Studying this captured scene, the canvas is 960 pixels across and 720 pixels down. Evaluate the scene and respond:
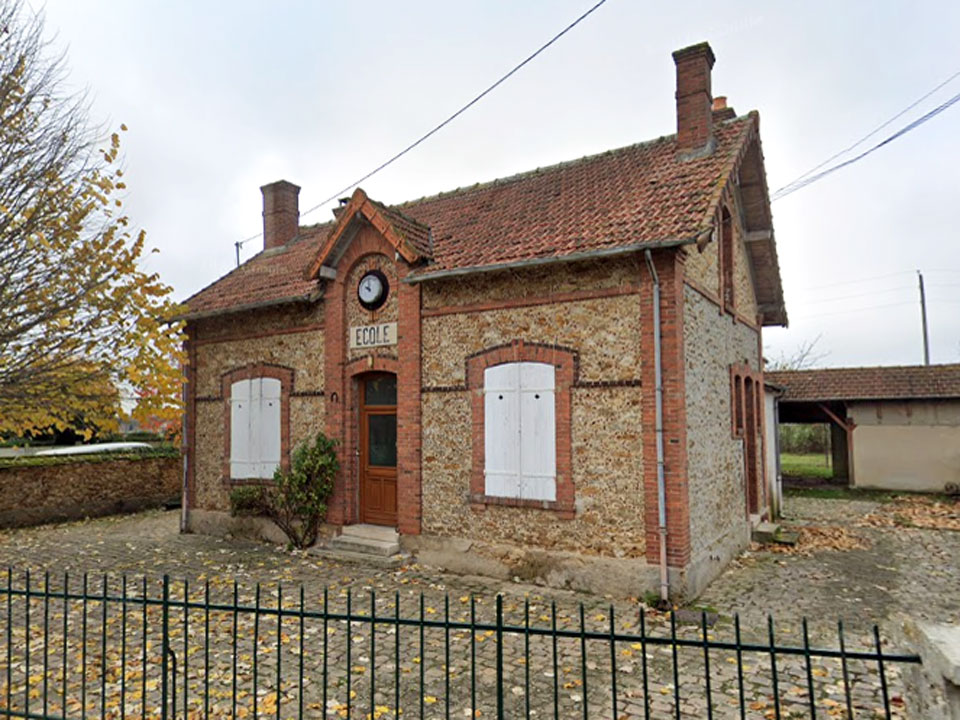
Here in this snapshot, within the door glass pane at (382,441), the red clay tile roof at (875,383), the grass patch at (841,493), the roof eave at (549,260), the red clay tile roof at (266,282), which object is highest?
the red clay tile roof at (266,282)

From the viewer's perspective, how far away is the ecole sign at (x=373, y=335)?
10.5 meters

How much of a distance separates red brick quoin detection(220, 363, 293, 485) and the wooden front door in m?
1.60

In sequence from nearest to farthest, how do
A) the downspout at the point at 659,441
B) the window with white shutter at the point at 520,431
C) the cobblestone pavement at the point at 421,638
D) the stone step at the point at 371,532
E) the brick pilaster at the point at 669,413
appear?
1. the cobblestone pavement at the point at 421,638
2. the downspout at the point at 659,441
3. the brick pilaster at the point at 669,413
4. the window with white shutter at the point at 520,431
5. the stone step at the point at 371,532

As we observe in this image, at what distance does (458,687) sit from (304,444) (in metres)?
6.40

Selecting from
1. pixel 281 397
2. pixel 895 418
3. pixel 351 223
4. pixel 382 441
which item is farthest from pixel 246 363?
pixel 895 418

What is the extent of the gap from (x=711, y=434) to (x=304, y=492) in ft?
22.3

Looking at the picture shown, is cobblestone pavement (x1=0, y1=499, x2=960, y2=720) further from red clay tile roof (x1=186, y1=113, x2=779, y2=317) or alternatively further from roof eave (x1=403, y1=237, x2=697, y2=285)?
red clay tile roof (x1=186, y1=113, x2=779, y2=317)

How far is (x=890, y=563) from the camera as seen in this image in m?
10.0

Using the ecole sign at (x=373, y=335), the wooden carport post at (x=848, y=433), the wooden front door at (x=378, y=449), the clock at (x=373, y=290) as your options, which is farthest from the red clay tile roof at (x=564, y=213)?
the wooden carport post at (x=848, y=433)

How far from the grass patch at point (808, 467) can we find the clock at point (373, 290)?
16.8 m

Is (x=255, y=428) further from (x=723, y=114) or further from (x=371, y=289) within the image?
(x=723, y=114)

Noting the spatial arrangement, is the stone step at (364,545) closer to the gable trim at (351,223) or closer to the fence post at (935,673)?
the gable trim at (351,223)

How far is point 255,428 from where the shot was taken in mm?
12070

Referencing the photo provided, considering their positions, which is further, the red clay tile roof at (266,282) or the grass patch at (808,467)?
the grass patch at (808,467)
